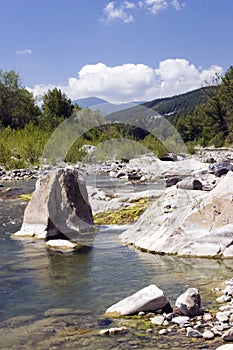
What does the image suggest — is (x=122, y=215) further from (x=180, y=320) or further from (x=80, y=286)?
(x=180, y=320)

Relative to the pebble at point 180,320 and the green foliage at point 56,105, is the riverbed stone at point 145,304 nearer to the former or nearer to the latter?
the pebble at point 180,320

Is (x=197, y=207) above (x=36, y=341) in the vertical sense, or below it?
above

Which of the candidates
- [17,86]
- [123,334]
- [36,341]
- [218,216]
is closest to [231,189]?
[218,216]

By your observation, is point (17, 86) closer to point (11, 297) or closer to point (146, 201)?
point (146, 201)

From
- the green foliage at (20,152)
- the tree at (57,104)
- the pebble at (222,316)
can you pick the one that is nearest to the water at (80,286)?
the pebble at (222,316)

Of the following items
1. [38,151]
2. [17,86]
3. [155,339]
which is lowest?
[155,339]

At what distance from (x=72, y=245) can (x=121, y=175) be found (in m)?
25.1

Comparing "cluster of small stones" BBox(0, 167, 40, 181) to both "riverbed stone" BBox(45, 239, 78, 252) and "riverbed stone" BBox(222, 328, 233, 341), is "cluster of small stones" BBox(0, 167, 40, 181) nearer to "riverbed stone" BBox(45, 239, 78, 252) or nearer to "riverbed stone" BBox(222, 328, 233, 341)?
"riverbed stone" BBox(45, 239, 78, 252)

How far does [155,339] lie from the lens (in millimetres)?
6109

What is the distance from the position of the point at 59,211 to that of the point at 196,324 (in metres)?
8.39

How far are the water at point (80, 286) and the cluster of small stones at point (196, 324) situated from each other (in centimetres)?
24

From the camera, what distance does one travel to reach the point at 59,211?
1428 centimetres

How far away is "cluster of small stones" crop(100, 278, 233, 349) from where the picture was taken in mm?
6098

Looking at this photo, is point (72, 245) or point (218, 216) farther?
point (72, 245)
